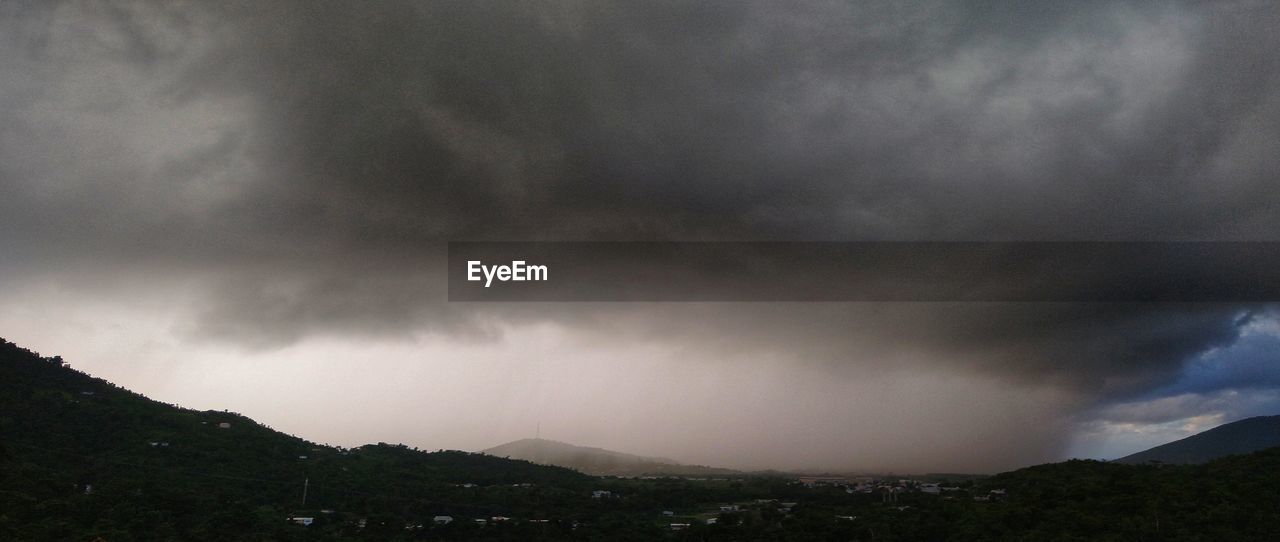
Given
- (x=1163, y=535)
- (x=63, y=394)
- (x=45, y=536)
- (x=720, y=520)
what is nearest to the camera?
(x=45, y=536)

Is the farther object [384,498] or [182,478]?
[384,498]

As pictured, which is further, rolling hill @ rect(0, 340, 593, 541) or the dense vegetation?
the dense vegetation

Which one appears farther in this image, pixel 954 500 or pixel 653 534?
pixel 954 500

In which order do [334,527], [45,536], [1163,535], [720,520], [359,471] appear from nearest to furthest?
[45,536], [1163,535], [334,527], [720,520], [359,471]

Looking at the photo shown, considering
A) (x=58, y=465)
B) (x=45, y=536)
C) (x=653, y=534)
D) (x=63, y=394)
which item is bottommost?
(x=653, y=534)

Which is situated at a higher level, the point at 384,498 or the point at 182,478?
the point at 182,478

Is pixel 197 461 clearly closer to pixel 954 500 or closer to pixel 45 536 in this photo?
pixel 45 536

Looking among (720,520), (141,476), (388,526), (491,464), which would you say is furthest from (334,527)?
(491,464)

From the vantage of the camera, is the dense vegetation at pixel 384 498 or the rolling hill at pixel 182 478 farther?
the dense vegetation at pixel 384 498
